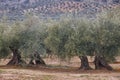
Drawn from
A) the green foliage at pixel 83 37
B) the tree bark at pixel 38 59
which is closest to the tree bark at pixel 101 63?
the green foliage at pixel 83 37

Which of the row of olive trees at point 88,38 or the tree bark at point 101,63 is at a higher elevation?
the row of olive trees at point 88,38

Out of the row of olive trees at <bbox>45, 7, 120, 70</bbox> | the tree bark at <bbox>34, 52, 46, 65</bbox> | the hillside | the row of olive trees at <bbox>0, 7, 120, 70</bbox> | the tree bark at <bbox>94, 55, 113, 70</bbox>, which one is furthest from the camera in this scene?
the hillside

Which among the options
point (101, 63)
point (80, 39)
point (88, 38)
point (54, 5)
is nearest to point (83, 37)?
point (80, 39)

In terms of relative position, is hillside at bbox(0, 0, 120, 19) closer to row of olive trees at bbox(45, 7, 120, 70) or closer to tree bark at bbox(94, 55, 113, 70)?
row of olive trees at bbox(45, 7, 120, 70)

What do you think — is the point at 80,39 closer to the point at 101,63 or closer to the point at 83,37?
the point at 83,37

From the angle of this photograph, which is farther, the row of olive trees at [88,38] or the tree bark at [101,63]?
the tree bark at [101,63]

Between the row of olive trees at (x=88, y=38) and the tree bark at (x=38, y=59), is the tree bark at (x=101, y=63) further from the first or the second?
the tree bark at (x=38, y=59)

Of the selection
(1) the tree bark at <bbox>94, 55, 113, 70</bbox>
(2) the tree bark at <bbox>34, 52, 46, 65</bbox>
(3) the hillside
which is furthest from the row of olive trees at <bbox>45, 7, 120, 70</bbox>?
(3) the hillside

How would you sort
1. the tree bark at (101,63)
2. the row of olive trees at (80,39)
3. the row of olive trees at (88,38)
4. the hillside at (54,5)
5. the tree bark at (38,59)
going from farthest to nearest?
the hillside at (54,5)
the tree bark at (38,59)
the tree bark at (101,63)
the row of olive trees at (80,39)
the row of olive trees at (88,38)

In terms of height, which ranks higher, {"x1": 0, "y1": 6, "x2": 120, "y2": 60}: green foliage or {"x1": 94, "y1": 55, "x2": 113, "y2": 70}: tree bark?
{"x1": 0, "y1": 6, "x2": 120, "y2": 60}: green foliage

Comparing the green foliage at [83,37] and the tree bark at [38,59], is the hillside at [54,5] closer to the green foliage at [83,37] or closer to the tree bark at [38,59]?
the tree bark at [38,59]

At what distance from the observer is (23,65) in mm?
58500

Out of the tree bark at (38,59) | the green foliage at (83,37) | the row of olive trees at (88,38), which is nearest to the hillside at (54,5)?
the tree bark at (38,59)

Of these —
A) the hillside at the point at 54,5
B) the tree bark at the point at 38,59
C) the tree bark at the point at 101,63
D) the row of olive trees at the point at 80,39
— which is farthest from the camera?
the hillside at the point at 54,5
